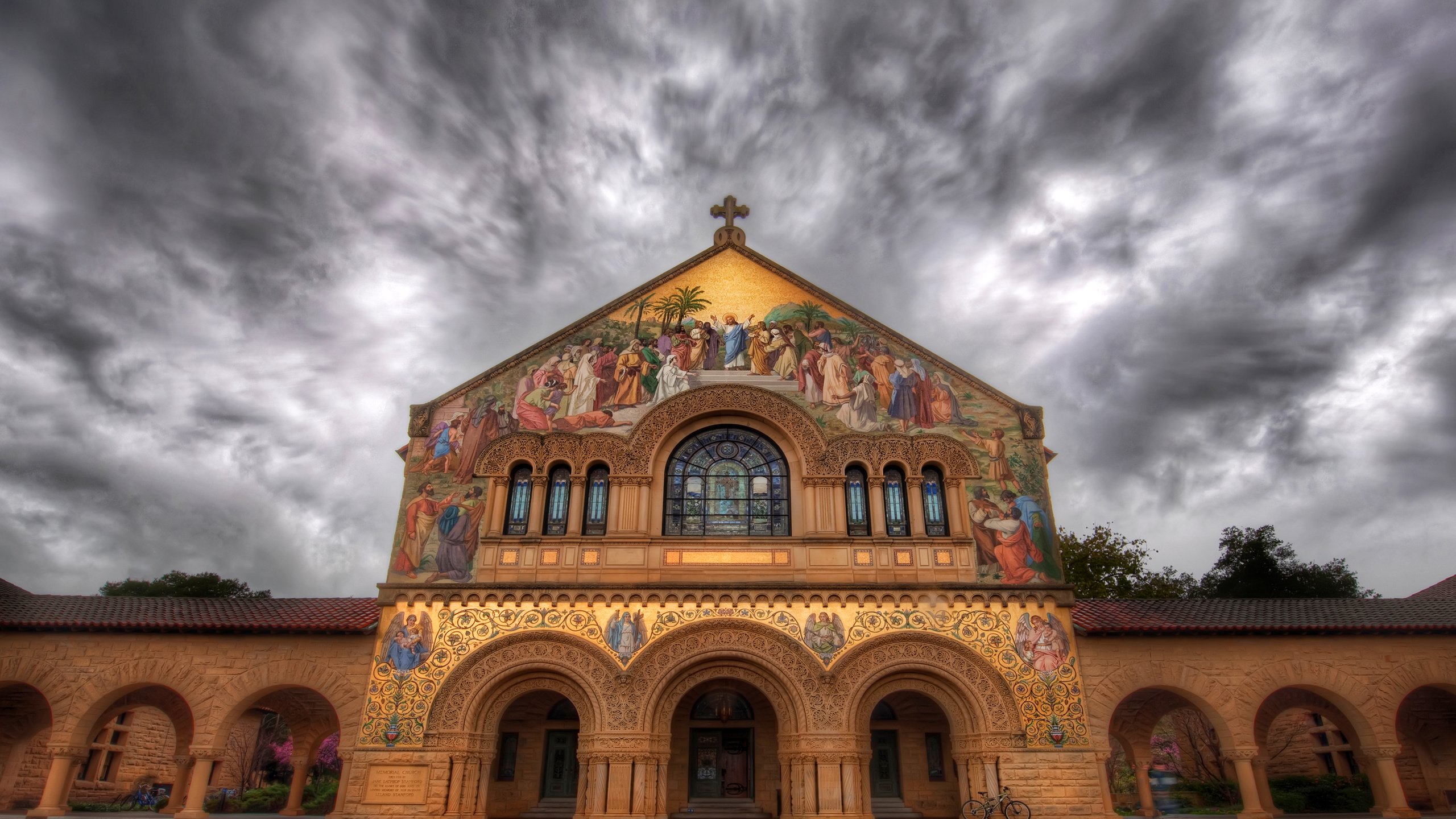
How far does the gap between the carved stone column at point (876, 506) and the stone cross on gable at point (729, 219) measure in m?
7.00

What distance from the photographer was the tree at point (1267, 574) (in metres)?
37.4

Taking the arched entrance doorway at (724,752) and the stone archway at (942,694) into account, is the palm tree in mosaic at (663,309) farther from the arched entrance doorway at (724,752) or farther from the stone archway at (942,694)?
the stone archway at (942,694)

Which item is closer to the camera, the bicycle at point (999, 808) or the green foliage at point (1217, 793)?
the bicycle at point (999, 808)

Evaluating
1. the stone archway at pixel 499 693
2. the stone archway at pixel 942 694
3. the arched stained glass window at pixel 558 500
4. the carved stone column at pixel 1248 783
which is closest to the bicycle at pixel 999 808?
the stone archway at pixel 942 694

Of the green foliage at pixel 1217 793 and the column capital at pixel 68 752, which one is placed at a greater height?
the column capital at pixel 68 752

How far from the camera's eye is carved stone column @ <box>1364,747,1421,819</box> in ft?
51.0

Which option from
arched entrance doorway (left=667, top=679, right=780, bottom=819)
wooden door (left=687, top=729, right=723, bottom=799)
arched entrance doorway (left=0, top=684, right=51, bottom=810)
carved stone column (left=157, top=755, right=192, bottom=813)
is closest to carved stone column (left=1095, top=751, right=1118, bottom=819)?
arched entrance doorway (left=667, top=679, right=780, bottom=819)

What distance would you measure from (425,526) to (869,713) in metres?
9.73

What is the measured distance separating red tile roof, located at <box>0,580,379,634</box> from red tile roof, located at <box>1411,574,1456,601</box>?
82.7 ft

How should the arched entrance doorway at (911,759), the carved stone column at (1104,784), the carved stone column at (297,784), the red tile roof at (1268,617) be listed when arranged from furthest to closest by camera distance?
the carved stone column at (297,784), the arched entrance doorway at (911,759), the red tile roof at (1268,617), the carved stone column at (1104,784)

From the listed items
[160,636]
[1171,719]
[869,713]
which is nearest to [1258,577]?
[1171,719]

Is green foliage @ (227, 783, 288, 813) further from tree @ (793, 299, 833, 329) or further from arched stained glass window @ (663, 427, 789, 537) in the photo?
tree @ (793, 299, 833, 329)

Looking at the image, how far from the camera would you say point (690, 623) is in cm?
1627

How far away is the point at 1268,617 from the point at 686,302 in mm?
14259
